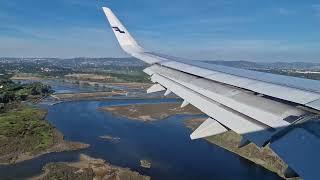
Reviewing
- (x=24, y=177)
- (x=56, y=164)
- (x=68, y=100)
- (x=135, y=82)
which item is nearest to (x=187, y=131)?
(x=56, y=164)

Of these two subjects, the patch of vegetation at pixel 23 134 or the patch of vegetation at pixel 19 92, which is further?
the patch of vegetation at pixel 19 92

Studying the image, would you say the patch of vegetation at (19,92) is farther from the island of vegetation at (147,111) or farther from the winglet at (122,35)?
the winglet at (122,35)

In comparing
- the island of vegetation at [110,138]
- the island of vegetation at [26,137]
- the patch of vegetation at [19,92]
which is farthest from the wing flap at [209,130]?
the patch of vegetation at [19,92]

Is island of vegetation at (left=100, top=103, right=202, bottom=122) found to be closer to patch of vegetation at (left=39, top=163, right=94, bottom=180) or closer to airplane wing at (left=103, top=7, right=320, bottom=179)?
patch of vegetation at (left=39, top=163, right=94, bottom=180)

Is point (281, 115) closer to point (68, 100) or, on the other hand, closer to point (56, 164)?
point (56, 164)

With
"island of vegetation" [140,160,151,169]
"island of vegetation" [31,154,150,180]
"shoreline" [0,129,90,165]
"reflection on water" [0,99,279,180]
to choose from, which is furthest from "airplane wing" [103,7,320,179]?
"shoreline" [0,129,90,165]

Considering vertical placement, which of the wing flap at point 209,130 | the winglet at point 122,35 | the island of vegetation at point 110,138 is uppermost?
the winglet at point 122,35

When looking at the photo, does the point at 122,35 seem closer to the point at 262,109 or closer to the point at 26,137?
the point at 262,109
